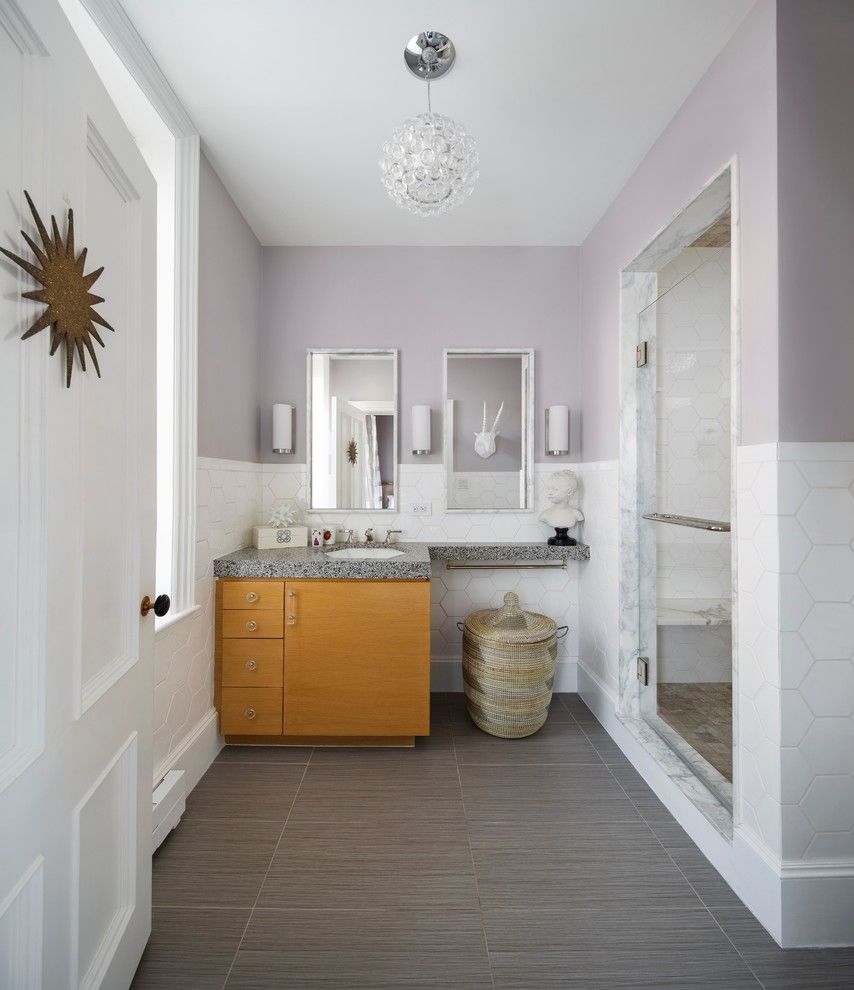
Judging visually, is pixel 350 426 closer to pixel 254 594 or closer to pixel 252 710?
pixel 254 594

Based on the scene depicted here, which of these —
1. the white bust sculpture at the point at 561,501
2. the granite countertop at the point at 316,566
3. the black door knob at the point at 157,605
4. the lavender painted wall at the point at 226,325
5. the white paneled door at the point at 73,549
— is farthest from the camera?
the white bust sculpture at the point at 561,501

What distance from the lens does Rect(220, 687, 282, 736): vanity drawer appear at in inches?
97.5

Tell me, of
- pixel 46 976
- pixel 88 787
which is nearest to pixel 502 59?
pixel 88 787

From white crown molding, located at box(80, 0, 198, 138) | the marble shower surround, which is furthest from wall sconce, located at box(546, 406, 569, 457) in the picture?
white crown molding, located at box(80, 0, 198, 138)

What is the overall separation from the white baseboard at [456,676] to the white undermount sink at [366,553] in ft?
2.59

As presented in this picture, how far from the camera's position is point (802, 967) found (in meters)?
1.41

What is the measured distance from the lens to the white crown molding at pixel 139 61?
1.60 metres

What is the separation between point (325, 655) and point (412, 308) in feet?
6.52

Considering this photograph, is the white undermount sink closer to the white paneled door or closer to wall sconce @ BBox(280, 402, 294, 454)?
wall sconce @ BBox(280, 402, 294, 454)

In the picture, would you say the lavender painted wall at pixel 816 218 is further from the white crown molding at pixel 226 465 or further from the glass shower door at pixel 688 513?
the white crown molding at pixel 226 465

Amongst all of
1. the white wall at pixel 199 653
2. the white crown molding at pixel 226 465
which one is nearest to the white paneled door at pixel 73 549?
the white wall at pixel 199 653

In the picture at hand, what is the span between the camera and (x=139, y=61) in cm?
177

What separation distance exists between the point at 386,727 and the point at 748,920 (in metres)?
1.44

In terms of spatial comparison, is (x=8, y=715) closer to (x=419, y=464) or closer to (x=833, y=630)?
(x=833, y=630)
